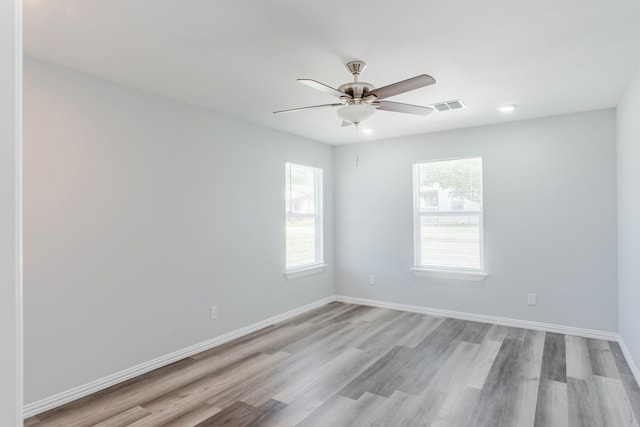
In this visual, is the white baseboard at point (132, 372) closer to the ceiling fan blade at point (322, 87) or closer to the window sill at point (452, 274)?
the window sill at point (452, 274)

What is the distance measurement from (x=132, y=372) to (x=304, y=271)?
2545 millimetres

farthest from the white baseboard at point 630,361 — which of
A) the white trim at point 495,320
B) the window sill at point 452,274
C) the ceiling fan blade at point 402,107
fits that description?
the ceiling fan blade at point 402,107

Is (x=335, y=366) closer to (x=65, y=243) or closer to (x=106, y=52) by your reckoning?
(x=65, y=243)

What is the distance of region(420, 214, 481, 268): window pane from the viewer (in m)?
4.80

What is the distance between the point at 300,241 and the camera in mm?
5289

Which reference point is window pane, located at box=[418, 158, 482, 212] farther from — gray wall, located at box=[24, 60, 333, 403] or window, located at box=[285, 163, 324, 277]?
gray wall, located at box=[24, 60, 333, 403]

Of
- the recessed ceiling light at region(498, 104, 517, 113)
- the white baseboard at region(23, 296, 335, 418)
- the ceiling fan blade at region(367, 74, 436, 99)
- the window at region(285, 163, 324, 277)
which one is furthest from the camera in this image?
the window at region(285, 163, 324, 277)

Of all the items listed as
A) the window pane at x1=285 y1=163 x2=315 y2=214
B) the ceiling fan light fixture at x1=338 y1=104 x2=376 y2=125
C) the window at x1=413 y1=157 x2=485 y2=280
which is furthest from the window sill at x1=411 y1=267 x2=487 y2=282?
the ceiling fan light fixture at x1=338 y1=104 x2=376 y2=125

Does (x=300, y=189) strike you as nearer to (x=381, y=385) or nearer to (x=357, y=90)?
(x=357, y=90)

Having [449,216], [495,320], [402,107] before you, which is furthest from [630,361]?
[402,107]

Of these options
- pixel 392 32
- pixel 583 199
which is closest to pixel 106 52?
pixel 392 32

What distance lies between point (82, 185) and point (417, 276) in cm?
411

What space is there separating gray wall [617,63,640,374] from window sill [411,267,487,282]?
139 centimetres

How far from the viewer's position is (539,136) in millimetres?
4324
